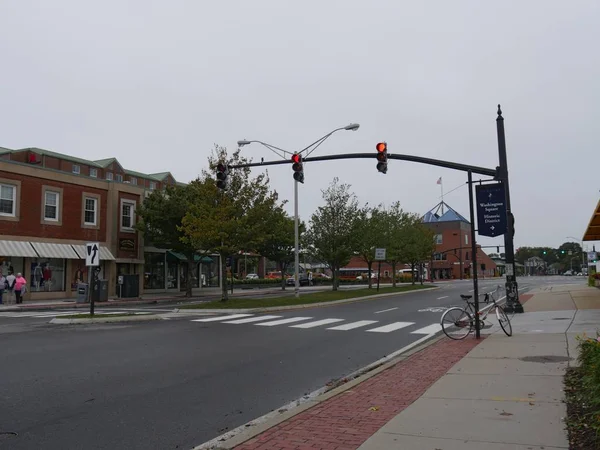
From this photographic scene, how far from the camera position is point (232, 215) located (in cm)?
2547

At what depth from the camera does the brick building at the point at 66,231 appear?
98.8ft

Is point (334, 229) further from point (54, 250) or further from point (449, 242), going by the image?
point (449, 242)

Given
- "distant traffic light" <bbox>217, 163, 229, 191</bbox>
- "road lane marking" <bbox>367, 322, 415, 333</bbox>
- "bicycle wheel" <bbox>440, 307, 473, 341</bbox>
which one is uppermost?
"distant traffic light" <bbox>217, 163, 229, 191</bbox>

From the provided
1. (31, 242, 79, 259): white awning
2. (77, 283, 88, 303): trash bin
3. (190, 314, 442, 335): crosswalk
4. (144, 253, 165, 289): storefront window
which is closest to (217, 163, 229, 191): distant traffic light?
(190, 314, 442, 335): crosswalk

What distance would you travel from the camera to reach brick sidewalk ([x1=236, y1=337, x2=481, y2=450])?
201 inches

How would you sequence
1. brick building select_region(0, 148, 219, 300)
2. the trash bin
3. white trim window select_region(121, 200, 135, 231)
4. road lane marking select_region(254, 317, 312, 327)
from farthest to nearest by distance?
1. white trim window select_region(121, 200, 135, 231)
2. brick building select_region(0, 148, 219, 300)
3. the trash bin
4. road lane marking select_region(254, 317, 312, 327)

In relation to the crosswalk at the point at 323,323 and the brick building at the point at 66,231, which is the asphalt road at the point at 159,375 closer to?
the crosswalk at the point at 323,323

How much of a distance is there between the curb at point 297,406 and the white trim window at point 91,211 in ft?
93.6

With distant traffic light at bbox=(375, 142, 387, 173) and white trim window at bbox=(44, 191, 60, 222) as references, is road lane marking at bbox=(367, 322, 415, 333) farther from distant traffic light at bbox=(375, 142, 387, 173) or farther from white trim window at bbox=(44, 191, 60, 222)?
white trim window at bbox=(44, 191, 60, 222)

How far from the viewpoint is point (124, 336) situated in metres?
14.1

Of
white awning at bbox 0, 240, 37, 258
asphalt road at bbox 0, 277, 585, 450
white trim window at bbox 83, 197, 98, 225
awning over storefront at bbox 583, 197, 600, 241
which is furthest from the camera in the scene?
white trim window at bbox 83, 197, 98, 225

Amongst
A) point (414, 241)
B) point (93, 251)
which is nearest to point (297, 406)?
point (93, 251)

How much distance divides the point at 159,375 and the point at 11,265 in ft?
83.2

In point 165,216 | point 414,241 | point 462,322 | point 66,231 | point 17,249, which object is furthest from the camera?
point 414,241
